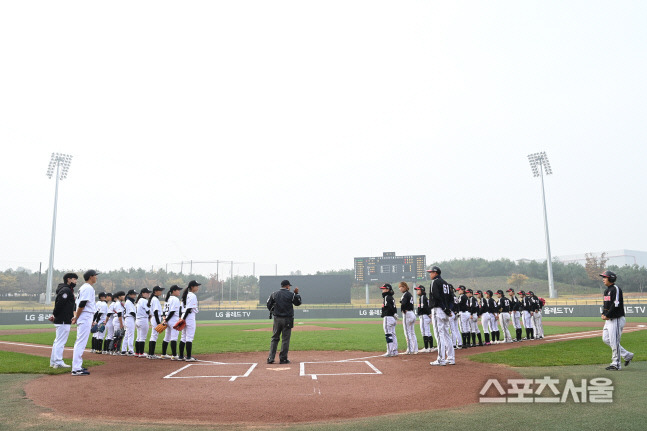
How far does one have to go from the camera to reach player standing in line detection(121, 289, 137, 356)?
14.0m

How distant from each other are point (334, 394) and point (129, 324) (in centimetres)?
974

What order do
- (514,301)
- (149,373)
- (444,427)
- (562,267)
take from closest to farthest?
1. (444,427)
2. (149,373)
3. (514,301)
4. (562,267)

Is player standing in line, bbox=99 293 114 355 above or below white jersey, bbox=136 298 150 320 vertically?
below

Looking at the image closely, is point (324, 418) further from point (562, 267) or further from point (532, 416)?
point (562, 267)

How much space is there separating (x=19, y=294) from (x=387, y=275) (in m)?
51.4

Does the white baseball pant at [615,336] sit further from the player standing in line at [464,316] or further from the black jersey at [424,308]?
the player standing in line at [464,316]

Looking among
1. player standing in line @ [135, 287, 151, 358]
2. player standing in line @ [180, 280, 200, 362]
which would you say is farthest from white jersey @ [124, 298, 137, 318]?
player standing in line @ [180, 280, 200, 362]

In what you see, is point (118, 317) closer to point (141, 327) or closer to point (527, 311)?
point (141, 327)

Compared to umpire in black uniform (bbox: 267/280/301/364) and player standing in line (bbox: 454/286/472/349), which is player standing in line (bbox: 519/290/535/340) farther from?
umpire in black uniform (bbox: 267/280/301/364)

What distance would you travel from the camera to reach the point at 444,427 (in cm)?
468

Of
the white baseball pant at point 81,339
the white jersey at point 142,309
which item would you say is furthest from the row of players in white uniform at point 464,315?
the white baseball pant at point 81,339

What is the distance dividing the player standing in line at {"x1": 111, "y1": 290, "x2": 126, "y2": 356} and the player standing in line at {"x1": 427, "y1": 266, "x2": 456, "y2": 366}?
999 centimetres

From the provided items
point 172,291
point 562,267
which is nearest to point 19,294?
point 172,291

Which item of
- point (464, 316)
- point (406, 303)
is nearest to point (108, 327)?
point (406, 303)
